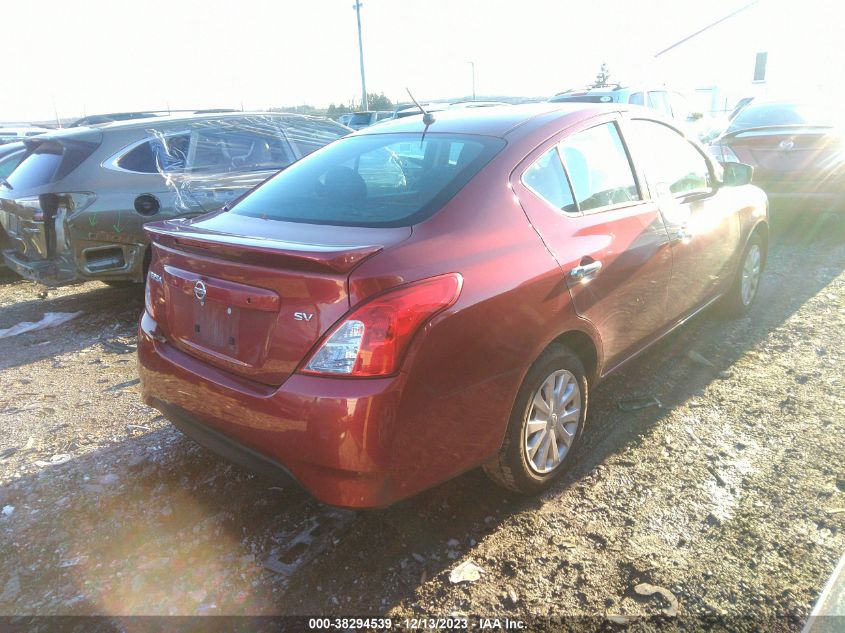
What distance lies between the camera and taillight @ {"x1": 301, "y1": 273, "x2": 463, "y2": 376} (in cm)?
202

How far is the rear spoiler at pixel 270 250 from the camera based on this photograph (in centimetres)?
205

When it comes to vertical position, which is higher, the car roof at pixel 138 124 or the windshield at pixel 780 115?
the car roof at pixel 138 124

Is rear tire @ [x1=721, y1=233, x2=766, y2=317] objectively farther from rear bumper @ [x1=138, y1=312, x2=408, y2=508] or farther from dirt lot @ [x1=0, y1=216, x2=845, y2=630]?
rear bumper @ [x1=138, y1=312, x2=408, y2=508]

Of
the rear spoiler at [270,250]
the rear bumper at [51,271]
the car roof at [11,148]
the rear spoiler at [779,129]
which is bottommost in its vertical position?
the rear bumper at [51,271]

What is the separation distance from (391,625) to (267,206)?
1.80 meters

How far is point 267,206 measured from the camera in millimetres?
2889

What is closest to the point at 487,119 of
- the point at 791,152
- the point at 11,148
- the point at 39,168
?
the point at 39,168

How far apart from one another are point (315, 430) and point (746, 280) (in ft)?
13.0

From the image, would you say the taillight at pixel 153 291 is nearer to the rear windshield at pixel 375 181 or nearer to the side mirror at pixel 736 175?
the rear windshield at pixel 375 181

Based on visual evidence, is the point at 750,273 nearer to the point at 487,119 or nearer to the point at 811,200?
the point at 487,119

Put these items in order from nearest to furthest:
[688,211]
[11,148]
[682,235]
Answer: [682,235], [688,211], [11,148]

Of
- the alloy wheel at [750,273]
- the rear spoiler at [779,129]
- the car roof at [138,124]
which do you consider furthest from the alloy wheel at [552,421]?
the rear spoiler at [779,129]

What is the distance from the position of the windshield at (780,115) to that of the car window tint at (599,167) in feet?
18.3

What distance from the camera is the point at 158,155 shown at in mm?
5328
